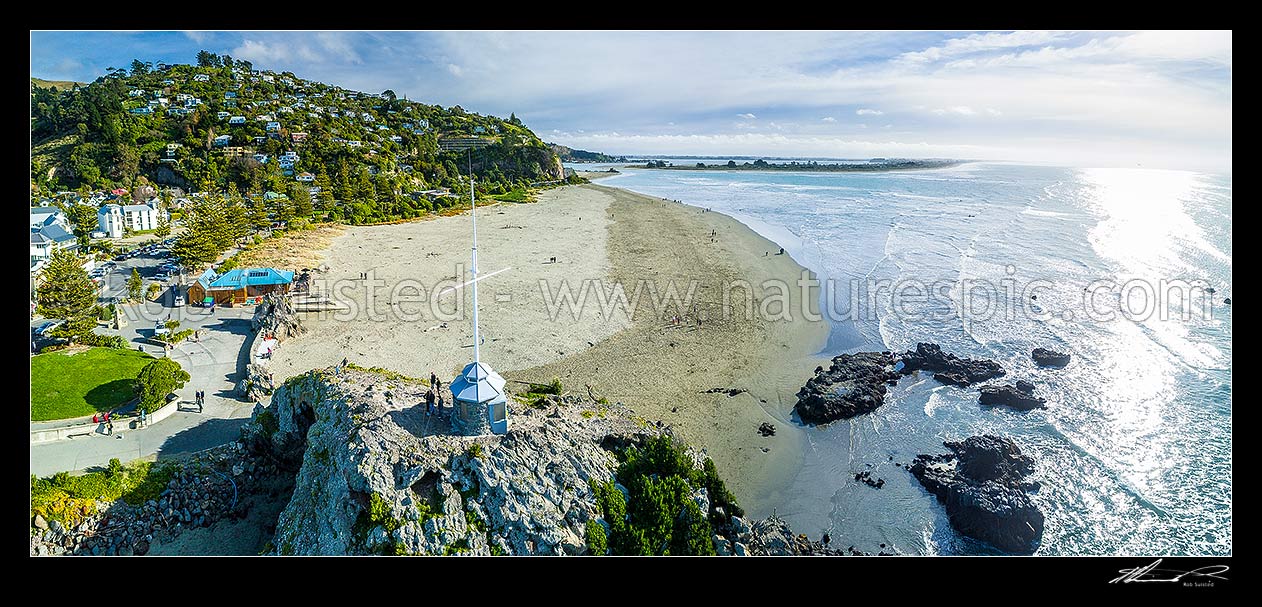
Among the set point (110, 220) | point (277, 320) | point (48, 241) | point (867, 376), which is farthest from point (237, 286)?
point (867, 376)

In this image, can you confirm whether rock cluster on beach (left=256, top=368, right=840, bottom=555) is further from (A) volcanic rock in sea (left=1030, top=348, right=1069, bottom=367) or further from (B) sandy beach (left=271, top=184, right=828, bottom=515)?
(A) volcanic rock in sea (left=1030, top=348, right=1069, bottom=367)

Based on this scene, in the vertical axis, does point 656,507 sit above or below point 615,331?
below

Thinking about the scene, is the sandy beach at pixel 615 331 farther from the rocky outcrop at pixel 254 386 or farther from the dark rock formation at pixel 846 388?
the rocky outcrop at pixel 254 386

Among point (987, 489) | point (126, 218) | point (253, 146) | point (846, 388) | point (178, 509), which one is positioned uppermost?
point (253, 146)

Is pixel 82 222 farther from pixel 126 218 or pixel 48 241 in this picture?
pixel 126 218

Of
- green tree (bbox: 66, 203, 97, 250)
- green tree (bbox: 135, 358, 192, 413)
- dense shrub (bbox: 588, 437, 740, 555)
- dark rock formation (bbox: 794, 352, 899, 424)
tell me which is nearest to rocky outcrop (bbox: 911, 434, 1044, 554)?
dark rock formation (bbox: 794, 352, 899, 424)
